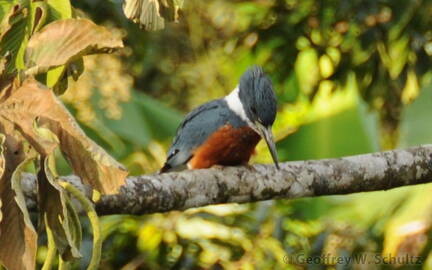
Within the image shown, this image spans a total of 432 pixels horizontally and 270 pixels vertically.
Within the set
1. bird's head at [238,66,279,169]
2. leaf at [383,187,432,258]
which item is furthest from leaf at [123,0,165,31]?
leaf at [383,187,432,258]

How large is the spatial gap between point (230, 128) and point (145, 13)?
1.92 meters

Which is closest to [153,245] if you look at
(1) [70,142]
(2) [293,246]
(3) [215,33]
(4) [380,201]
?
(2) [293,246]

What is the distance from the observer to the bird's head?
12.7 feet

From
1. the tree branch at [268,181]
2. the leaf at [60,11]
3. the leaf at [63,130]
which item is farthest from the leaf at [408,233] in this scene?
the leaf at [63,130]

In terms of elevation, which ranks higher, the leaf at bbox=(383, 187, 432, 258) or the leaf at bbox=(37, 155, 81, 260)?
the leaf at bbox=(37, 155, 81, 260)

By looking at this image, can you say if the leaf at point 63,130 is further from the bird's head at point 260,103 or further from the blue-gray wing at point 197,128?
the blue-gray wing at point 197,128

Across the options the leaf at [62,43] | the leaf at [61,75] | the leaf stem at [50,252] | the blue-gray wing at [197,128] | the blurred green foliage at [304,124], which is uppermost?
the leaf at [62,43]

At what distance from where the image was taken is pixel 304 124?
5.49 meters

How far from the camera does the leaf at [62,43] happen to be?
1885 millimetres

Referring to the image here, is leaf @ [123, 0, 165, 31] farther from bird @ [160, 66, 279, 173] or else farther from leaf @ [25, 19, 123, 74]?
bird @ [160, 66, 279, 173]

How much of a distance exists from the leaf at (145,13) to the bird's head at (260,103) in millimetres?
1608

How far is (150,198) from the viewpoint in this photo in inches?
104

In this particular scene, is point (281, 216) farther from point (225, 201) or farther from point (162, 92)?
point (162, 92)

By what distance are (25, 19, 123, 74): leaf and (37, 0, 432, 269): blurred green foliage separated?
2.41 metres
